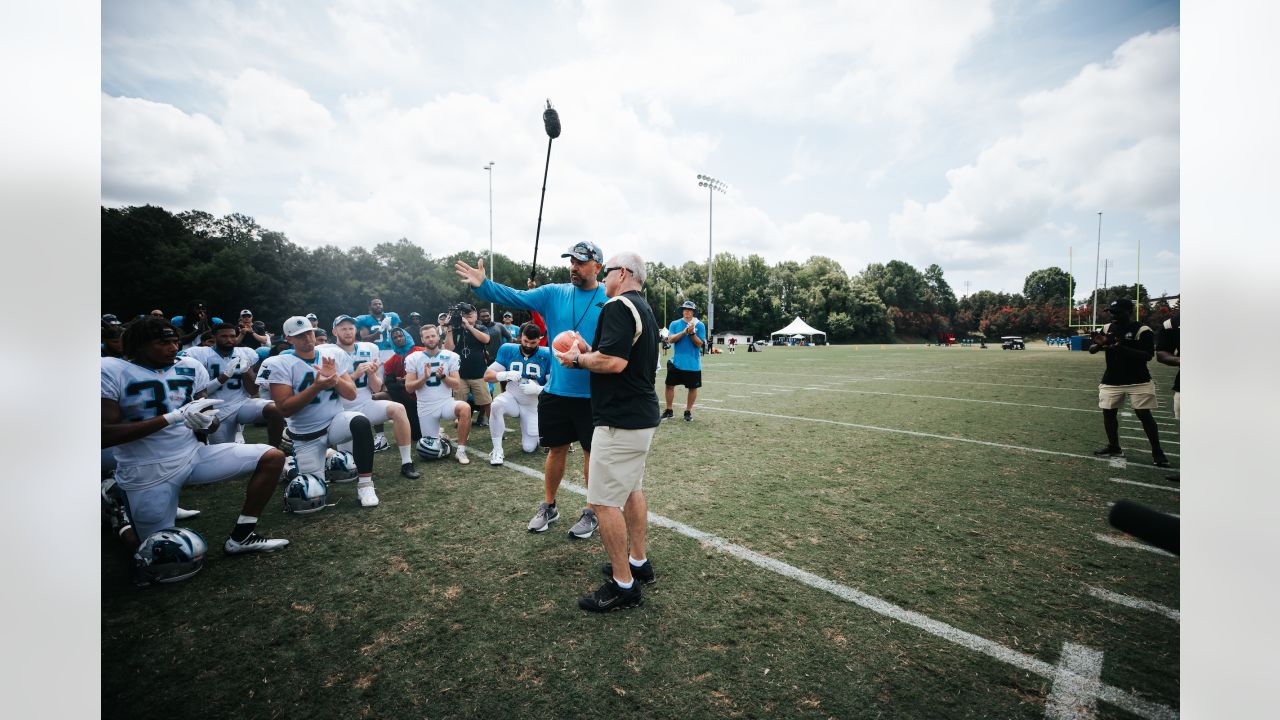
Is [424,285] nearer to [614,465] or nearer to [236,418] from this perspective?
[236,418]

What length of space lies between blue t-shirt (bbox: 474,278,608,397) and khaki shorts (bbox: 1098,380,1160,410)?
6948mm

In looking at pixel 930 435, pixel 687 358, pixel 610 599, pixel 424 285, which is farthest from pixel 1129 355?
pixel 424 285

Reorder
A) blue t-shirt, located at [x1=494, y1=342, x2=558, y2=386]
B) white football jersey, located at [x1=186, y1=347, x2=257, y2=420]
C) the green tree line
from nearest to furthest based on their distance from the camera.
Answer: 1. white football jersey, located at [x1=186, y1=347, x2=257, y2=420]
2. blue t-shirt, located at [x1=494, y1=342, x2=558, y2=386]
3. the green tree line

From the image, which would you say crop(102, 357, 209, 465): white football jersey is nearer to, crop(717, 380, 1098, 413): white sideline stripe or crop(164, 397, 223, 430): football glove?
crop(164, 397, 223, 430): football glove

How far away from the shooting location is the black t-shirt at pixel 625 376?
312cm

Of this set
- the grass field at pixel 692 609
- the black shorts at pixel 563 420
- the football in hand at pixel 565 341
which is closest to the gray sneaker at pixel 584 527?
the grass field at pixel 692 609

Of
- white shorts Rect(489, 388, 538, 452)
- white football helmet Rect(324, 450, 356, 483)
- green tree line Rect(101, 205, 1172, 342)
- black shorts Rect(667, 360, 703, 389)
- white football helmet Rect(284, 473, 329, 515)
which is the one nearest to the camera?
white football helmet Rect(284, 473, 329, 515)

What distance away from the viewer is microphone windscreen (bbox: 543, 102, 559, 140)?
542cm

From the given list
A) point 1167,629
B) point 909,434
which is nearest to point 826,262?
point 909,434

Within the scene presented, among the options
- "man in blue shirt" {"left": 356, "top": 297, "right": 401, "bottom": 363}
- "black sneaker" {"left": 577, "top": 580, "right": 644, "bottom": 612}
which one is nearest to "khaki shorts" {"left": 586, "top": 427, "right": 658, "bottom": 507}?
"black sneaker" {"left": 577, "top": 580, "right": 644, "bottom": 612}

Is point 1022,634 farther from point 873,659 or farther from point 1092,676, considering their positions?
point 873,659

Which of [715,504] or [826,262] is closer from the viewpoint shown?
[715,504]
